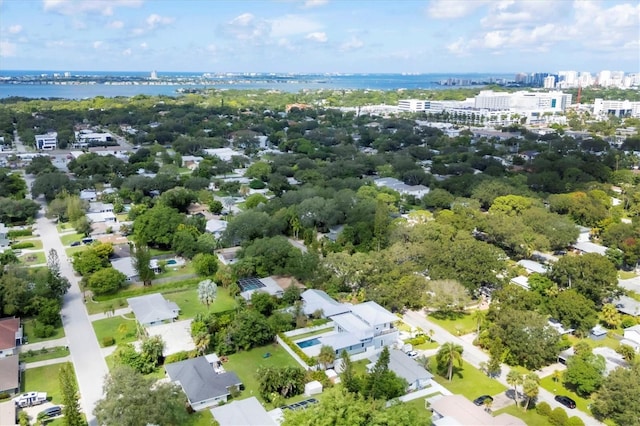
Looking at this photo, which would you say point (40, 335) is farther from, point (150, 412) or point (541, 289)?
point (541, 289)

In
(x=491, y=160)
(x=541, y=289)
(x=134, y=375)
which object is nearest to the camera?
(x=134, y=375)

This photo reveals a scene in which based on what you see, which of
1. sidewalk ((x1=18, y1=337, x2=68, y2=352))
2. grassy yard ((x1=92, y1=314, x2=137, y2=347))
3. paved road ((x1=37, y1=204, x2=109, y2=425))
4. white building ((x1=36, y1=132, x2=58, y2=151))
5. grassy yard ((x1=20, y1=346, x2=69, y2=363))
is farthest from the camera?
white building ((x1=36, y1=132, x2=58, y2=151))

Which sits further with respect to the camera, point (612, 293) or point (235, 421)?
point (612, 293)

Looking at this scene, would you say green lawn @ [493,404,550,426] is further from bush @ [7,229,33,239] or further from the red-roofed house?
bush @ [7,229,33,239]

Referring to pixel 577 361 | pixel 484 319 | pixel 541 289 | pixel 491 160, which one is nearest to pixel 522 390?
pixel 577 361

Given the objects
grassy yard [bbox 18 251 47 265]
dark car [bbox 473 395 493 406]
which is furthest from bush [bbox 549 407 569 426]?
grassy yard [bbox 18 251 47 265]

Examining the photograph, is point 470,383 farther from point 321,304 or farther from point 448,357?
point 321,304
